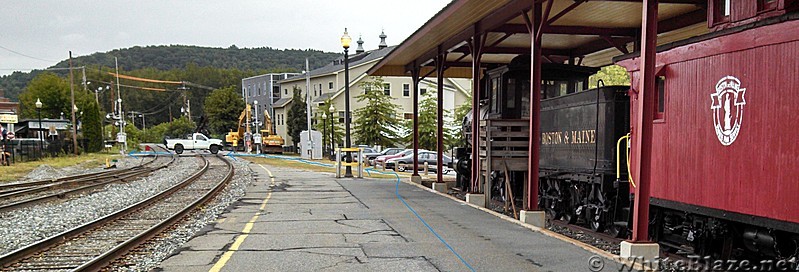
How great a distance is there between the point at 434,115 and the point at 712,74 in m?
40.2

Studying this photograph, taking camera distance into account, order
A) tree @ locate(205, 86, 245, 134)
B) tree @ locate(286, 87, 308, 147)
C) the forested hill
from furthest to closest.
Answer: the forested hill < tree @ locate(205, 86, 245, 134) < tree @ locate(286, 87, 308, 147)

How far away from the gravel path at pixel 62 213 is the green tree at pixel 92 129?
36.3m

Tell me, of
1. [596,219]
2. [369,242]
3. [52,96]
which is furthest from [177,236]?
[52,96]

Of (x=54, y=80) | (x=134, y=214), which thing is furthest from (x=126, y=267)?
(x=54, y=80)

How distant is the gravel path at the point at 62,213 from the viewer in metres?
10.8

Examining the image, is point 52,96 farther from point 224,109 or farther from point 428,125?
point 428,125

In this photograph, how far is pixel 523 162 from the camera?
41.2ft

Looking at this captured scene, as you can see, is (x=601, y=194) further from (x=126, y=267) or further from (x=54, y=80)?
(x=54, y=80)

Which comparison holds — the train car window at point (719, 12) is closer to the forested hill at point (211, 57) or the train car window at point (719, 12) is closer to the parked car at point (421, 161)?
the parked car at point (421, 161)

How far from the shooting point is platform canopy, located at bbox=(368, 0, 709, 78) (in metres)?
11.3

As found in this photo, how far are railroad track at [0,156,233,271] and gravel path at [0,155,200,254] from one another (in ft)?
2.34

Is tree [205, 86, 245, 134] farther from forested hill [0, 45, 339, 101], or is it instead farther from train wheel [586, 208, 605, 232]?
train wheel [586, 208, 605, 232]

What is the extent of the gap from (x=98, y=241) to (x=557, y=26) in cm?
983

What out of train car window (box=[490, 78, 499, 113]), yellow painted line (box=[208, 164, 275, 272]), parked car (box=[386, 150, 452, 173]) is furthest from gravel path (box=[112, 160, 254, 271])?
parked car (box=[386, 150, 452, 173])
